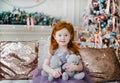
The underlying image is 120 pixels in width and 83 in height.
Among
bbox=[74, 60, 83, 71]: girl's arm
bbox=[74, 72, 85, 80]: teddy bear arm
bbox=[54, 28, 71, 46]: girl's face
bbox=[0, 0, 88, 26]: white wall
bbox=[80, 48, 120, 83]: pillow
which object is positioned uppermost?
bbox=[0, 0, 88, 26]: white wall

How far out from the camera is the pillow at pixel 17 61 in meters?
2.69

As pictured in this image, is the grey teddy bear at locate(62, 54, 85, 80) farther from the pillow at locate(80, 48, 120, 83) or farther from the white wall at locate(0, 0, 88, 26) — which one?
the white wall at locate(0, 0, 88, 26)

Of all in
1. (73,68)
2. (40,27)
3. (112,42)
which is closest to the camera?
(73,68)

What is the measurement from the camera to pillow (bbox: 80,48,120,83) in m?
2.62

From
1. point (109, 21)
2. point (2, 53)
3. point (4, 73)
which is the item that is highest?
point (109, 21)

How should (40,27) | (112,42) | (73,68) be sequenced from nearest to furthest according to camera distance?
(73,68)
(112,42)
(40,27)

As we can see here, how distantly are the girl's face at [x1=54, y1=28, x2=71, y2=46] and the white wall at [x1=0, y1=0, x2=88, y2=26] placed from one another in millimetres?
1977

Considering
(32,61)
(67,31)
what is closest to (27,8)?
(32,61)

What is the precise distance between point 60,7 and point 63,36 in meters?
2.04

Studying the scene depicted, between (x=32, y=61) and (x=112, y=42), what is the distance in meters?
1.23

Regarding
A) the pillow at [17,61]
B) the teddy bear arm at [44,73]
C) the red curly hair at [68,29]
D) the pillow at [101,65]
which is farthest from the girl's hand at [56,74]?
the pillow at [17,61]

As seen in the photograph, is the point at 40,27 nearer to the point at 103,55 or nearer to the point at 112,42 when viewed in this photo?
the point at 112,42

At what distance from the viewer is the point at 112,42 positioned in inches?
136

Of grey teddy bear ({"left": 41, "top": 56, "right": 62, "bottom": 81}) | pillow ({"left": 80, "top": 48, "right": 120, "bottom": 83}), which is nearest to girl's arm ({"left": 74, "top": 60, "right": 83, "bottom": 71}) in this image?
grey teddy bear ({"left": 41, "top": 56, "right": 62, "bottom": 81})
